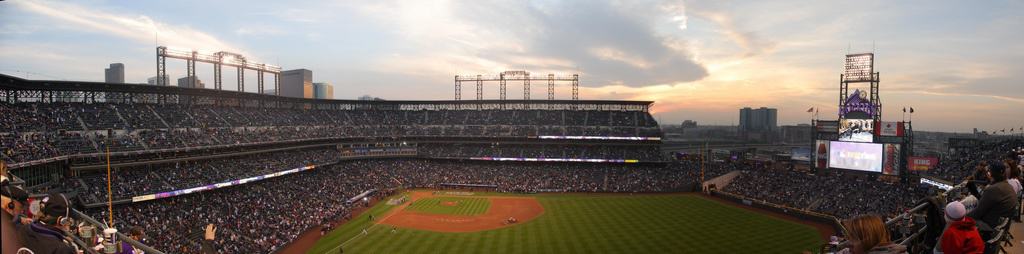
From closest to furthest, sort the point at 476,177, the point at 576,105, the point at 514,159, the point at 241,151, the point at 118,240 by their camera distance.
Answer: the point at 118,240 < the point at 241,151 < the point at 476,177 < the point at 514,159 < the point at 576,105

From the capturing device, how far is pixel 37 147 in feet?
95.6

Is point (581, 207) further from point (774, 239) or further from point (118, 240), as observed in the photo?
point (118, 240)

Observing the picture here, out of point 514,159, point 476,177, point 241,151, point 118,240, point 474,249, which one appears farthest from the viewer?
point 514,159

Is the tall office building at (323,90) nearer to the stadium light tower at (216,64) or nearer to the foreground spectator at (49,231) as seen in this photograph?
the stadium light tower at (216,64)

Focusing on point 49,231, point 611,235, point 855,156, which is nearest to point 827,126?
point 855,156

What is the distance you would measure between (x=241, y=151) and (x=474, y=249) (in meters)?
29.5

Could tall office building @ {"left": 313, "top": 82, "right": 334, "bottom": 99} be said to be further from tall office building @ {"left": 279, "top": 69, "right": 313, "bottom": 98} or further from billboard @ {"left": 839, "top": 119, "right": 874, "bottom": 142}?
billboard @ {"left": 839, "top": 119, "right": 874, "bottom": 142}

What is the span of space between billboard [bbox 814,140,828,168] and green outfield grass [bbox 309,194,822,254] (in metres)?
14.5

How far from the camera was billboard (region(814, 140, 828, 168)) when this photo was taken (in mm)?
50906

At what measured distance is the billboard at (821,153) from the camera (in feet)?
167

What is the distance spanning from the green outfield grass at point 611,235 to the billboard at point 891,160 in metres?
16.3

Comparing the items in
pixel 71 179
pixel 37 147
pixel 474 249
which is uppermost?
pixel 37 147

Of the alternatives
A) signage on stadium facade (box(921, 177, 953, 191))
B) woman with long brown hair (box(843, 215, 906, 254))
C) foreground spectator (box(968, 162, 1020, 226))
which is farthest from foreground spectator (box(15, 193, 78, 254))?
signage on stadium facade (box(921, 177, 953, 191))

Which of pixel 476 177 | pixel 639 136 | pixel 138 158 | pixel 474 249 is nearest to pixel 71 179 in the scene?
Answer: pixel 138 158
